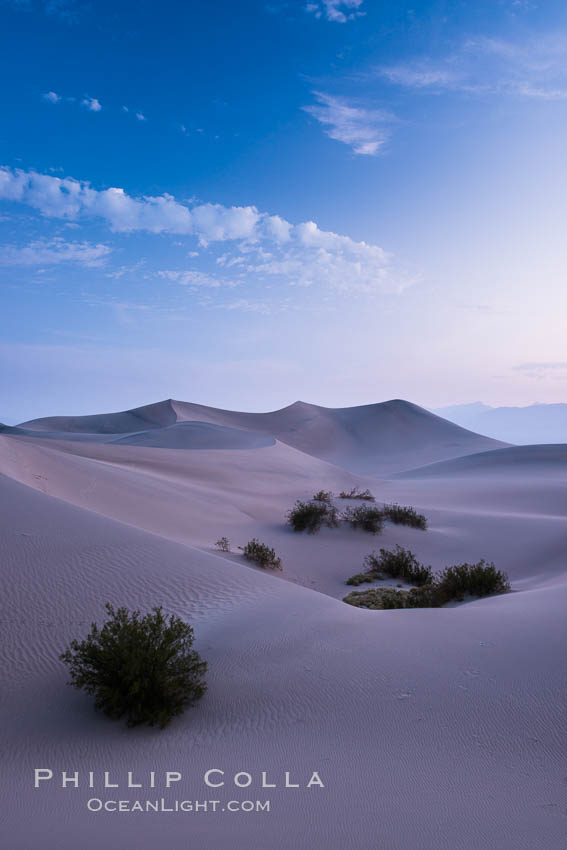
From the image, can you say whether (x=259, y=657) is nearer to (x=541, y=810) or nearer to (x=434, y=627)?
(x=434, y=627)

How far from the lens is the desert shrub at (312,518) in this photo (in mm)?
14266

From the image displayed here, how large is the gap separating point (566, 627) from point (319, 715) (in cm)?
279

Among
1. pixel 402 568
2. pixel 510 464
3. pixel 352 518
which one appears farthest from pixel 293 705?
pixel 510 464

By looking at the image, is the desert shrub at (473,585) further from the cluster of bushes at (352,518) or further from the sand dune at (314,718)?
the cluster of bushes at (352,518)

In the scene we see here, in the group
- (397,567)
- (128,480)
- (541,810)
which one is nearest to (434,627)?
(541,810)

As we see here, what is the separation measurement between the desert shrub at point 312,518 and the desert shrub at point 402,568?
288cm

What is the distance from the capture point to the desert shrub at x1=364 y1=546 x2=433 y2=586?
10.8 metres

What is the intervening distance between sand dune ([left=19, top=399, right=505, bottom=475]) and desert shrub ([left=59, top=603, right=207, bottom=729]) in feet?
162

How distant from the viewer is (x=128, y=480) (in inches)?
A: 608

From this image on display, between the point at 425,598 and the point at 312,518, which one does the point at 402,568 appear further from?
the point at 312,518

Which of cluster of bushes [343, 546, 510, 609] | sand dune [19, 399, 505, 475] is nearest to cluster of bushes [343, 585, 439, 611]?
cluster of bushes [343, 546, 510, 609]

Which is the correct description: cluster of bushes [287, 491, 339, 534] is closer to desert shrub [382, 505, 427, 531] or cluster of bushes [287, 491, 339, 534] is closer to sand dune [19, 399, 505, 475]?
desert shrub [382, 505, 427, 531]

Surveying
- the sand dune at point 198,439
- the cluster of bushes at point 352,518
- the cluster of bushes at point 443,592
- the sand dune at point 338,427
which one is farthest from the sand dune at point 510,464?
the cluster of bushes at point 443,592

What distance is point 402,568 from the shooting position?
11.0 metres
